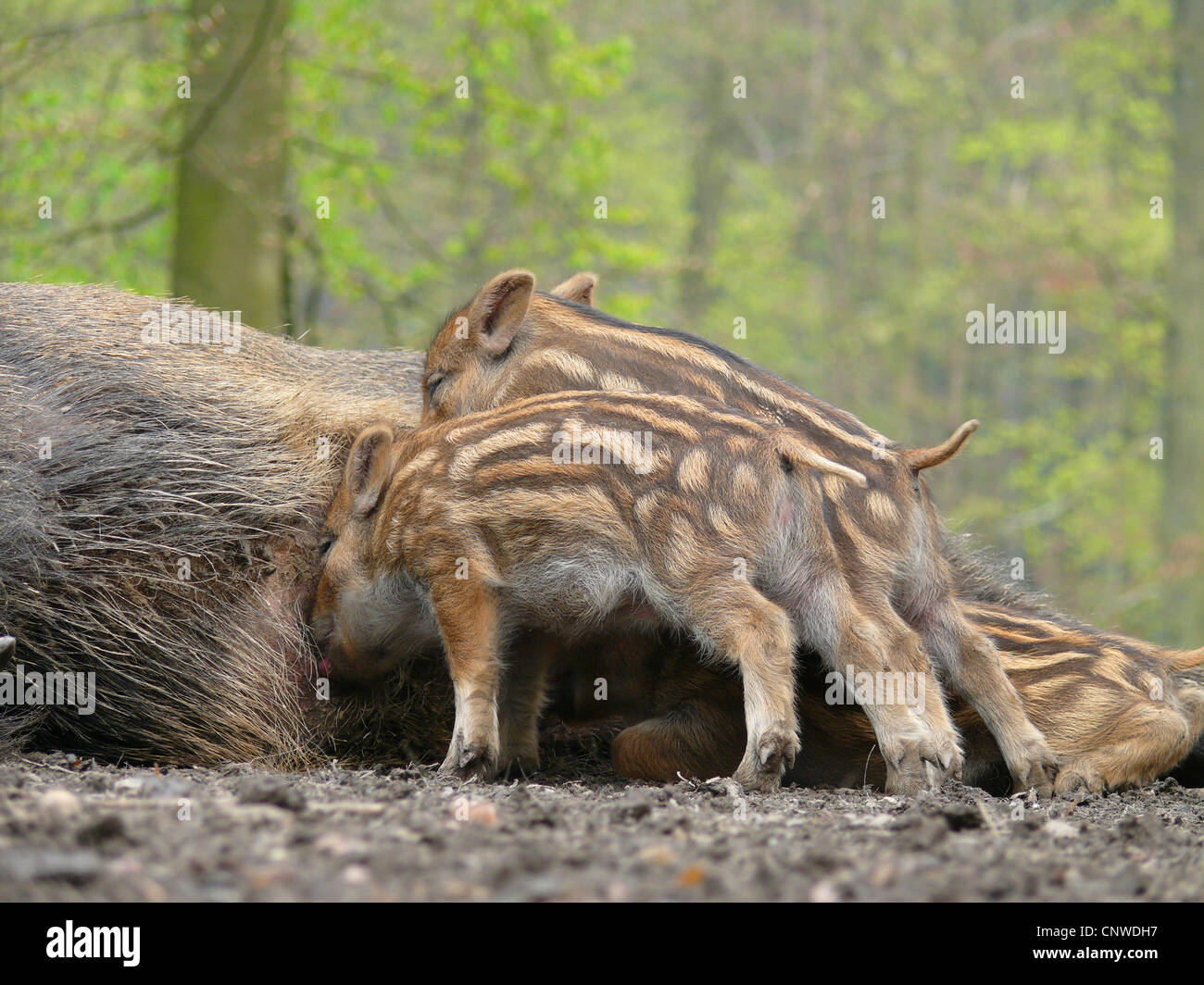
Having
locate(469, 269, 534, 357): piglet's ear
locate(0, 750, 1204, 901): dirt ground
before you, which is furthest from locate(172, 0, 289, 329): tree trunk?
locate(0, 750, 1204, 901): dirt ground

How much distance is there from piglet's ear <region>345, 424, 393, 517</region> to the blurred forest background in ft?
12.1

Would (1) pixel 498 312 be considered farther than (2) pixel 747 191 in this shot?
No

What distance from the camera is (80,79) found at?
460 inches

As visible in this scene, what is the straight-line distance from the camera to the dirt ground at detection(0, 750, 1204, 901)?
2057mm

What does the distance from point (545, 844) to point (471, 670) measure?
1.47 meters

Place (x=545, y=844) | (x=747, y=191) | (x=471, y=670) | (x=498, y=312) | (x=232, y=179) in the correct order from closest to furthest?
(x=545, y=844)
(x=471, y=670)
(x=498, y=312)
(x=232, y=179)
(x=747, y=191)

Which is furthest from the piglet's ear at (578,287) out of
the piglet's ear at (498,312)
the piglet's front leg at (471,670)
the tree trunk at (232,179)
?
the tree trunk at (232,179)

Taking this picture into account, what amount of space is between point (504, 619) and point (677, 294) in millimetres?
15504

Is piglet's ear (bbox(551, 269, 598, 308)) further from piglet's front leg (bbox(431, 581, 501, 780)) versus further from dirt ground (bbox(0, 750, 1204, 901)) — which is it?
dirt ground (bbox(0, 750, 1204, 901))

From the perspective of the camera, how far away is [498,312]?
5102mm

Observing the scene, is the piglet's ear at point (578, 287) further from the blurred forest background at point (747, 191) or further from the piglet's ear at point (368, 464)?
the blurred forest background at point (747, 191)

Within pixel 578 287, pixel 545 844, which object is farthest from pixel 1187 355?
pixel 545 844

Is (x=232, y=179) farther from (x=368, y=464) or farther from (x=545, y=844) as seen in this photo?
(x=545, y=844)
